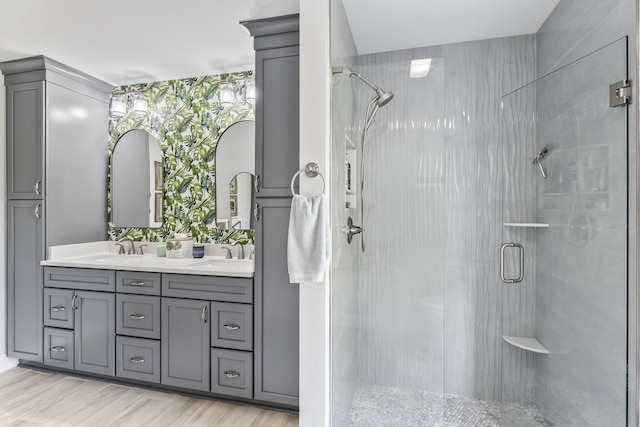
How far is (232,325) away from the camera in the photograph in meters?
2.20

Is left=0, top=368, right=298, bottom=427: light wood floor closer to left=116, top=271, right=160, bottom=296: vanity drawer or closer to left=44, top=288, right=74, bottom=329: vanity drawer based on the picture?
left=44, top=288, right=74, bottom=329: vanity drawer

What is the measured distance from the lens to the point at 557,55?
167cm

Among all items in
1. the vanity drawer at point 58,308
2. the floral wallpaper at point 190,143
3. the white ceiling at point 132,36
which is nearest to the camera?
Result: the white ceiling at point 132,36

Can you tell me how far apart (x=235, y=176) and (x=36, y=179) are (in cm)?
155

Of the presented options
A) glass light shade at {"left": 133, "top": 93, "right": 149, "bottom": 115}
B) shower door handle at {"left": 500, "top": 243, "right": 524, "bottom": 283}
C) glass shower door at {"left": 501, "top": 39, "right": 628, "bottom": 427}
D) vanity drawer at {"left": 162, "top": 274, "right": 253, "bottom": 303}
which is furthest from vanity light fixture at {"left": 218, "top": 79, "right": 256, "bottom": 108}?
shower door handle at {"left": 500, "top": 243, "right": 524, "bottom": 283}

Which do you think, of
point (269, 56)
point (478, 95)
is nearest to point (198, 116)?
point (269, 56)

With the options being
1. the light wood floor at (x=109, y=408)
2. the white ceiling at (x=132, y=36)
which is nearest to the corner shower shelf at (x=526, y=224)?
the light wood floor at (x=109, y=408)

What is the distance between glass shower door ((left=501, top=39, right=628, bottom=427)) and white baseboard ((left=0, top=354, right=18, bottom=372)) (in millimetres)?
3649

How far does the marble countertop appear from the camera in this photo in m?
2.26

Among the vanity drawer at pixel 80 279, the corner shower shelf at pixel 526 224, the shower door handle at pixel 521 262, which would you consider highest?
the corner shower shelf at pixel 526 224

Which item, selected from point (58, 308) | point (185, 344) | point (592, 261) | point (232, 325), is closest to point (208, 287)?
point (232, 325)

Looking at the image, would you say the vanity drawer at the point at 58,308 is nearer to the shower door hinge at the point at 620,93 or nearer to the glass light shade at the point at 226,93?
the glass light shade at the point at 226,93

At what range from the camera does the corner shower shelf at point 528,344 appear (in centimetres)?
176

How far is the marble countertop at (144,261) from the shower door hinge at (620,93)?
1.99m
